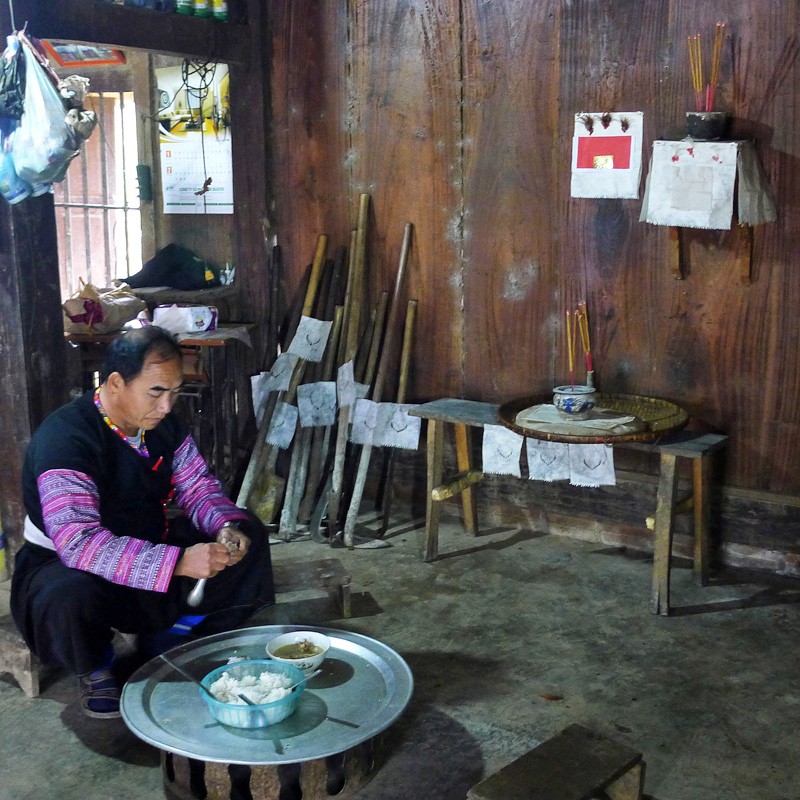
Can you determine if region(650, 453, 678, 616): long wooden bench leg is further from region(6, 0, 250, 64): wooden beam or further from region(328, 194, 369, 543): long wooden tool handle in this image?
region(6, 0, 250, 64): wooden beam

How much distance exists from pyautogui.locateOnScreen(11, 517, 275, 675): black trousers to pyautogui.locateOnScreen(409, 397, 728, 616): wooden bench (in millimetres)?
1159

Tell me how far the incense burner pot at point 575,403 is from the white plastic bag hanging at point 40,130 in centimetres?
202

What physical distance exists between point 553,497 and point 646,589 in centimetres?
73

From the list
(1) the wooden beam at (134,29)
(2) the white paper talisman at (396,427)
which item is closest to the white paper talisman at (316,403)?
(2) the white paper talisman at (396,427)

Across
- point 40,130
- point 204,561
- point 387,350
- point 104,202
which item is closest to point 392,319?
point 387,350

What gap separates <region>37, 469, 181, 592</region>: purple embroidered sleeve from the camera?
9.64ft

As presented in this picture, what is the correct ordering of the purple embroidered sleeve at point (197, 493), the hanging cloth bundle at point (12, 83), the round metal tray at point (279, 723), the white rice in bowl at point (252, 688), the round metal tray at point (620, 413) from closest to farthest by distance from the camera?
the round metal tray at point (279, 723) < the white rice in bowl at point (252, 688) < the purple embroidered sleeve at point (197, 493) < the hanging cloth bundle at point (12, 83) < the round metal tray at point (620, 413)

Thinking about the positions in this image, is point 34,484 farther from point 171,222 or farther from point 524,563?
point 171,222

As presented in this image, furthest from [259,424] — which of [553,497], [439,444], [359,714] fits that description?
[359,714]

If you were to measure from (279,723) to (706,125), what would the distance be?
8.73 feet

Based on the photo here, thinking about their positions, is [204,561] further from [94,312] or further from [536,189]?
[536,189]

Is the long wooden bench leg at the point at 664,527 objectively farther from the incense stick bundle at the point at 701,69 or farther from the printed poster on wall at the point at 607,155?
the incense stick bundle at the point at 701,69

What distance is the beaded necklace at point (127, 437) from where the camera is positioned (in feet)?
10.4

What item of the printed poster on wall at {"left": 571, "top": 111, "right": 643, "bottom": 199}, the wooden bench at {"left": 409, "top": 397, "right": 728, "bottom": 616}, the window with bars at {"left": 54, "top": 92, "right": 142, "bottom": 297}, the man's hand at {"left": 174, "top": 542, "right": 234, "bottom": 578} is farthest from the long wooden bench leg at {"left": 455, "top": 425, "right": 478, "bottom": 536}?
the window with bars at {"left": 54, "top": 92, "right": 142, "bottom": 297}
